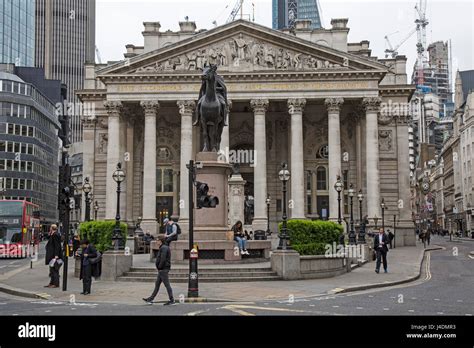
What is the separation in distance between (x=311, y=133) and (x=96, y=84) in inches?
1074

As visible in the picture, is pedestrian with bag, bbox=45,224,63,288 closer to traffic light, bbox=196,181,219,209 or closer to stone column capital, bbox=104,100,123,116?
traffic light, bbox=196,181,219,209

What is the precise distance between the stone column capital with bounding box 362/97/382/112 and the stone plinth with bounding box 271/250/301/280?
39.3m

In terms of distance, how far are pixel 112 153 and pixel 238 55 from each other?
17.2 metres

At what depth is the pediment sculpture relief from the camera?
63000 millimetres

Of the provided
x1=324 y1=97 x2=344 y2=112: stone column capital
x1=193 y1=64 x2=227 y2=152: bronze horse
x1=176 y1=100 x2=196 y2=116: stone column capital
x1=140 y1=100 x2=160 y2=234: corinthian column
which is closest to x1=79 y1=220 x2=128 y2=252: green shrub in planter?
x1=193 y1=64 x2=227 y2=152: bronze horse

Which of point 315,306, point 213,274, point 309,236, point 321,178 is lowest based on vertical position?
point 315,306

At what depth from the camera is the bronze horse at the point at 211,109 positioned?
91.6 ft

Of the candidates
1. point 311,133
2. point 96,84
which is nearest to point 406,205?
point 311,133

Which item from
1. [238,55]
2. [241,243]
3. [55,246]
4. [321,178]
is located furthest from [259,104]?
[55,246]

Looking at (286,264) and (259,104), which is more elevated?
(259,104)

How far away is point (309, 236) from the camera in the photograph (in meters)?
30.1

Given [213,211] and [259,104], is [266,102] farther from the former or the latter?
[213,211]

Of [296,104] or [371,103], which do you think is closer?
[371,103]
